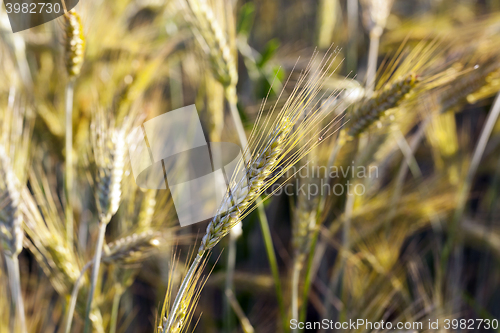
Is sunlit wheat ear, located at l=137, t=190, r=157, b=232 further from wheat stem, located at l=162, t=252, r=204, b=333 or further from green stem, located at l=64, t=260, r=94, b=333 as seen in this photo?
wheat stem, located at l=162, t=252, r=204, b=333

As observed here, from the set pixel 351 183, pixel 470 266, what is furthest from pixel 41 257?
pixel 470 266

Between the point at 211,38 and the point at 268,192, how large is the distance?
0.53 meters

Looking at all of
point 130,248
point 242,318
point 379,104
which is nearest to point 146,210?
point 130,248

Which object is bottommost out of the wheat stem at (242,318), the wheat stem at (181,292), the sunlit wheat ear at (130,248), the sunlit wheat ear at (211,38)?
the wheat stem at (242,318)

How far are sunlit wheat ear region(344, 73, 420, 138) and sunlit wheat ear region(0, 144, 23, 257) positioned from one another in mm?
694

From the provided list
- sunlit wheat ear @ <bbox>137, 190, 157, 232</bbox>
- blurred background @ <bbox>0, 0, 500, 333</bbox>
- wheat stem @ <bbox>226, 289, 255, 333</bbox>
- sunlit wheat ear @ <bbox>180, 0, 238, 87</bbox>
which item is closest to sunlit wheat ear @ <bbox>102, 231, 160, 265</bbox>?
blurred background @ <bbox>0, 0, 500, 333</bbox>

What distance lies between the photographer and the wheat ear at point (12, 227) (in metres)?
0.61

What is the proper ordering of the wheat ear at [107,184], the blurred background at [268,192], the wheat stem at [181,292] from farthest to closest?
the blurred background at [268,192]
the wheat ear at [107,184]
the wheat stem at [181,292]

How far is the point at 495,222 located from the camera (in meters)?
1.22

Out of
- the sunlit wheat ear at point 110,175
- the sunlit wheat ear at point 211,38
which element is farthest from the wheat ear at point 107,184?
the sunlit wheat ear at point 211,38

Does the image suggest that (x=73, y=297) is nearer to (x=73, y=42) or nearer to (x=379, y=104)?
(x=73, y=42)

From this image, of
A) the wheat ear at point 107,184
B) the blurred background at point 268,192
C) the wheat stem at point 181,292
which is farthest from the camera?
the blurred background at point 268,192

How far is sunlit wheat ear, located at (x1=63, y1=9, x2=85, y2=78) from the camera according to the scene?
0.67 m

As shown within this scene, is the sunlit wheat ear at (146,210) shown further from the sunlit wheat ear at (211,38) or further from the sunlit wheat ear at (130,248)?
the sunlit wheat ear at (211,38)
